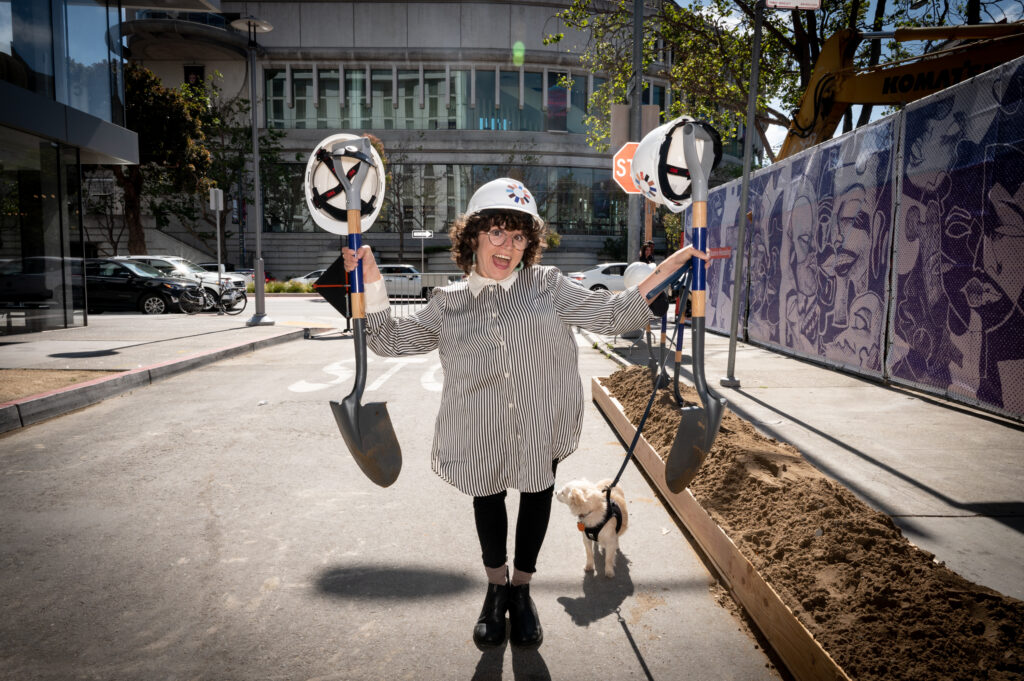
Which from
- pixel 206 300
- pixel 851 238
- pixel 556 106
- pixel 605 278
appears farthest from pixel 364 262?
pixel 556 106

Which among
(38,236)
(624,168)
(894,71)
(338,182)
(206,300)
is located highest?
(894,71)

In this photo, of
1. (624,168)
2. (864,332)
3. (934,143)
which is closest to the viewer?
(934,143)

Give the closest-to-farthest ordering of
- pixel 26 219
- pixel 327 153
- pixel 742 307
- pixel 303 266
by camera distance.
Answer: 1. pixel 327 153
2. pixel 742 307
3. pixel 26 219
4. pixel 303 266

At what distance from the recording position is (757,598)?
9.15 feet

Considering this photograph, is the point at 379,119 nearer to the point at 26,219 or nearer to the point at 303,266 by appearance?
the point at 303,266

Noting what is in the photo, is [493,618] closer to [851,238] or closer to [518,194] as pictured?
[518,194]

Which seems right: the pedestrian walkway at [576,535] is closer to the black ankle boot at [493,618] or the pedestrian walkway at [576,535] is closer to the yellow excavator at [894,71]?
the black ankle boot at [493,618]

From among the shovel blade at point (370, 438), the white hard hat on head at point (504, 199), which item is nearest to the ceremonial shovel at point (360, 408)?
the shovel blade at point (370, 438)

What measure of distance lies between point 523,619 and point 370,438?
41.2 inches

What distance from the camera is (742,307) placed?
12.3 m

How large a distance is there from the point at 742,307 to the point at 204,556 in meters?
10.8

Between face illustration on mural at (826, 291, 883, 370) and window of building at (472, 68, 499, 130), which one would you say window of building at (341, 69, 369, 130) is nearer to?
window of building at (472, 68, 499, 130)

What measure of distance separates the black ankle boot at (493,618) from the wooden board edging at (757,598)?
1095 mm

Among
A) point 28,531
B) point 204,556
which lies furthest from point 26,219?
point 204,556
